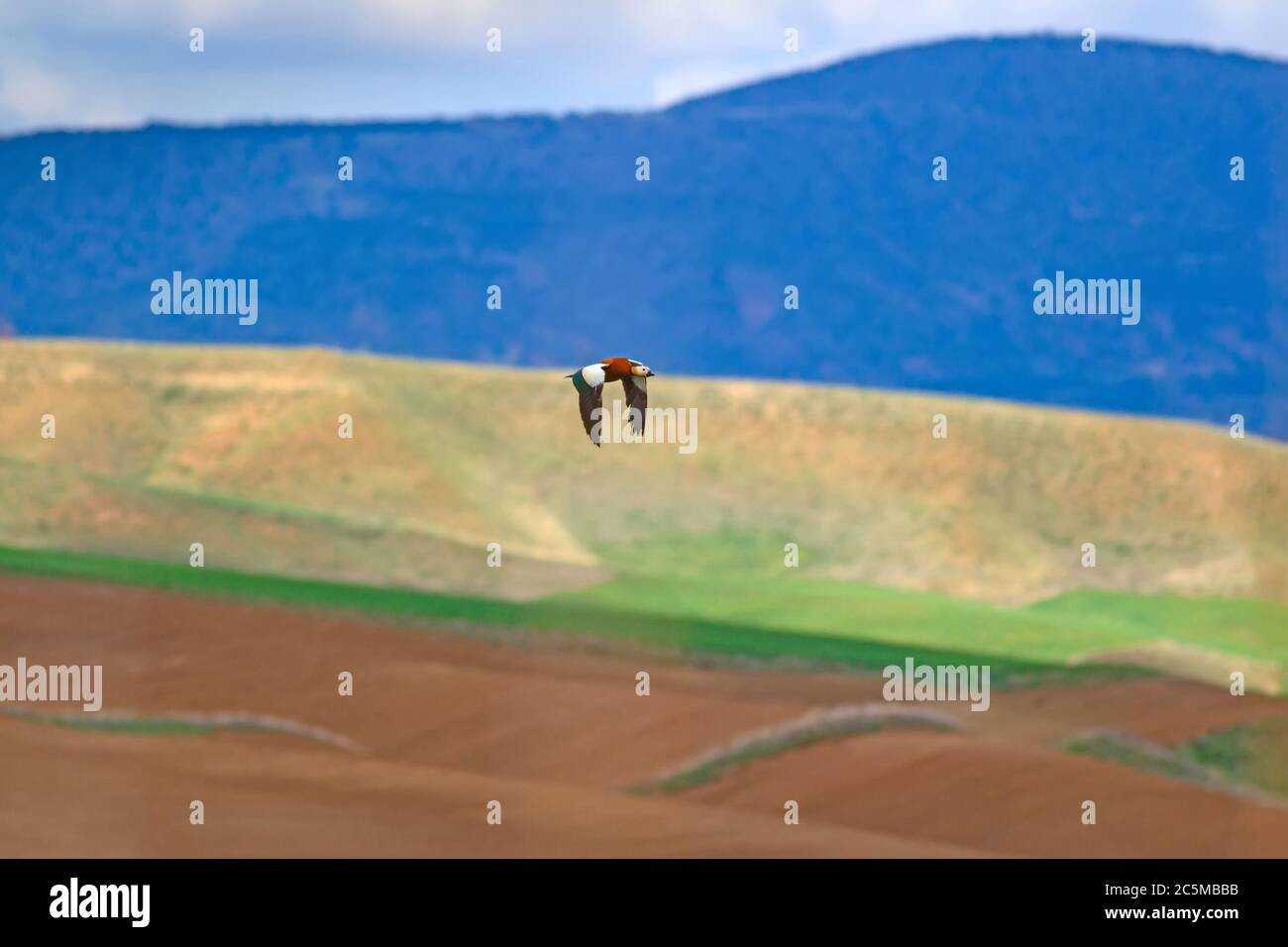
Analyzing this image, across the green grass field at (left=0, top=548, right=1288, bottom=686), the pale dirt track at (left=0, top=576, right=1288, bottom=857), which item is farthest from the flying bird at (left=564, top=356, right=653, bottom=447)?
the green grass field at (left=0, top=548, right=1288, bottom=686)

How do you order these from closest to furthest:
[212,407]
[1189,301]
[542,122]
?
[212,407] < [1189,301] < [542,122]

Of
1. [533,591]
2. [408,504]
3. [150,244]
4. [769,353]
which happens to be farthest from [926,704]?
[150,244]

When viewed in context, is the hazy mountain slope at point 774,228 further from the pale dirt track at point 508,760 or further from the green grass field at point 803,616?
the pale dirt track at point 508,760

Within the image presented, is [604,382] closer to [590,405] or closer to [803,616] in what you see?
[590,405]

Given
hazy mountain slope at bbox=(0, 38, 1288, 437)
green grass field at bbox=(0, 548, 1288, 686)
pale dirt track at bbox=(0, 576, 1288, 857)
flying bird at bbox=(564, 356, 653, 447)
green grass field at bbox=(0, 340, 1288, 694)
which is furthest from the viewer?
hazy mountain slope at bbox=(0, 38, 1288, 437)

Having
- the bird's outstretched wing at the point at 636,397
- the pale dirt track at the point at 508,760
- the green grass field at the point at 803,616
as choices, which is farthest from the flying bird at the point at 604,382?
the green grass field at the point at 803,616

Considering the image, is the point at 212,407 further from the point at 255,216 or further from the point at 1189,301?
the point at 1189,301

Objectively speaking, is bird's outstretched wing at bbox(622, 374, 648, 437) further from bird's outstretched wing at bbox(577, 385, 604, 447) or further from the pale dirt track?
the pale dirt track
